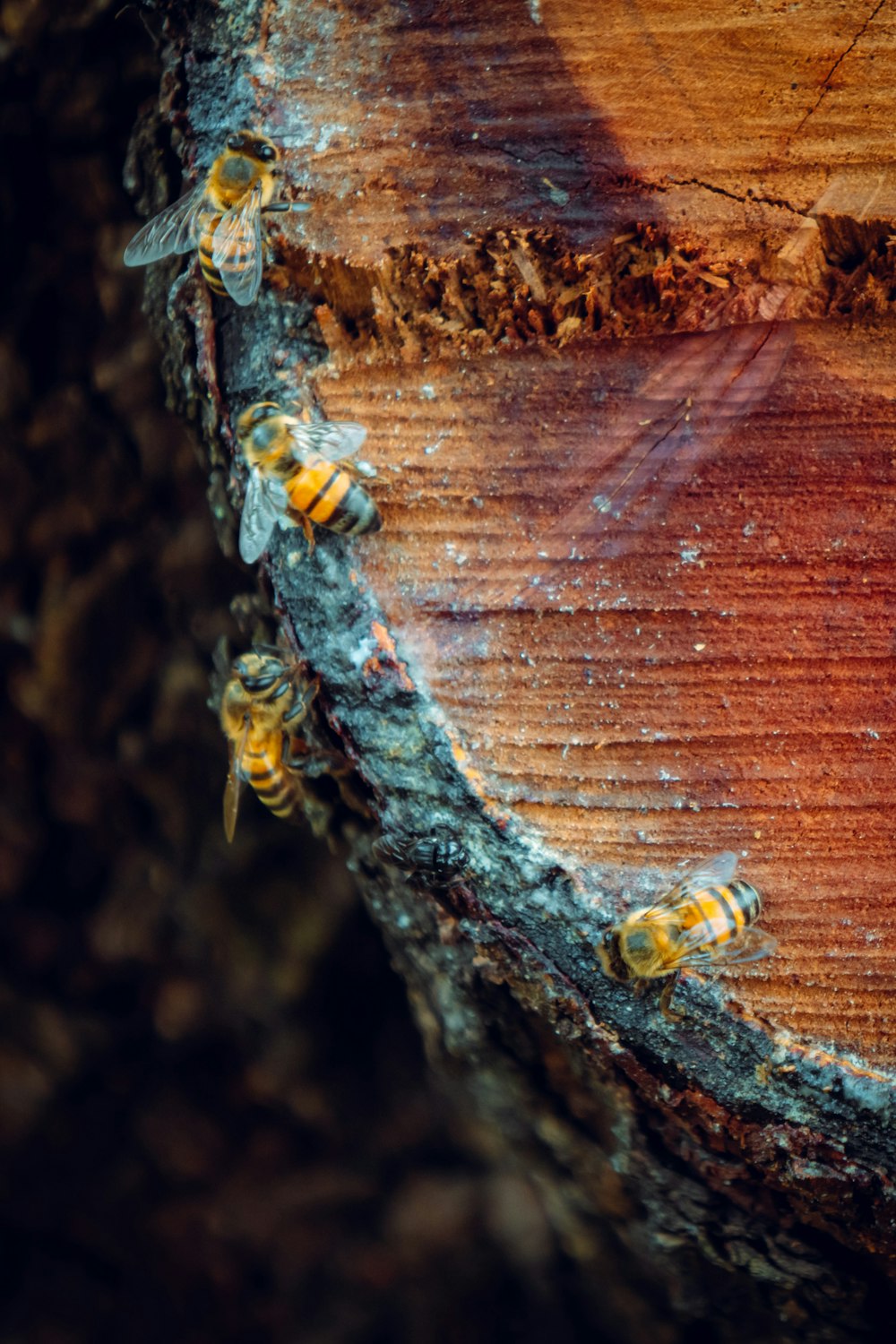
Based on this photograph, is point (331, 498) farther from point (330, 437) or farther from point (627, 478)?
point (627, 478)

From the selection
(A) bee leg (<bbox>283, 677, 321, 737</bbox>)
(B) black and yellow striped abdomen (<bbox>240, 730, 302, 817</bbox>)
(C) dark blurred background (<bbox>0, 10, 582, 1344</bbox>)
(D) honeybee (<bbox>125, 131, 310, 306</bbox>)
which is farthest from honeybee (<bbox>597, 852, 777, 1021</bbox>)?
(C) dark blurred background (<bbox>0, 10, 582, 1344</bbox>)

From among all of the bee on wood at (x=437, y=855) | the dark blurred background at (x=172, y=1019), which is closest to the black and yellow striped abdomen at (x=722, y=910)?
the bee on wood at (x=437, y=855)

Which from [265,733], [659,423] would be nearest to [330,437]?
[659,423]

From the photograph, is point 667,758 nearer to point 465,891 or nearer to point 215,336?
point 465,891

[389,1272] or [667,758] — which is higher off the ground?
[667,758]

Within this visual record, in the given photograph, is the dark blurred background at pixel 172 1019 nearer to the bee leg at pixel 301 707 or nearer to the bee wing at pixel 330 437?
the bee leg at pixel 301 707

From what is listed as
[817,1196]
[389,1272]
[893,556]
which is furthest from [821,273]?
[389,1272]

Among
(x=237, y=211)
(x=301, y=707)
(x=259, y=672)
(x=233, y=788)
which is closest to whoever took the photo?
(x=237, y=211)
